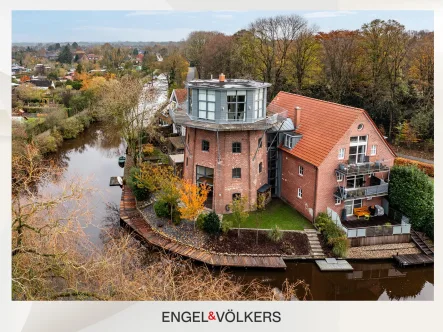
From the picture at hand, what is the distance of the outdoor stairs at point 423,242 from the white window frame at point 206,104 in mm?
11144

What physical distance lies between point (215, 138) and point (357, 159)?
7.29 meters

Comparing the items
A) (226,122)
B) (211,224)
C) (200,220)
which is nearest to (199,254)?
(211,224)

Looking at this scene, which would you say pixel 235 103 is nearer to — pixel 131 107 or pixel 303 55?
pixel 131 107

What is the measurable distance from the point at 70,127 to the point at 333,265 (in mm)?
27768

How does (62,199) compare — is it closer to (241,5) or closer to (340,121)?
(241,5)

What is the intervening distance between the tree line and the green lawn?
33.7ft

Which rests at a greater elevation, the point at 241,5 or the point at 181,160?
the point at 241,5

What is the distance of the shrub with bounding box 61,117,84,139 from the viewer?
35403 millimetres

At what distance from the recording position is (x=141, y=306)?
8.78m

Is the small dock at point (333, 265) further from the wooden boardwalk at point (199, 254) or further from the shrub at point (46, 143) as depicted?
the shrub at point (46, 143)

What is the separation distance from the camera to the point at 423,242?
60.0 feet

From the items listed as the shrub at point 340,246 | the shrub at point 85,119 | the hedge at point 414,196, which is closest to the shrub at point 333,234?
the shrub at point 340,246

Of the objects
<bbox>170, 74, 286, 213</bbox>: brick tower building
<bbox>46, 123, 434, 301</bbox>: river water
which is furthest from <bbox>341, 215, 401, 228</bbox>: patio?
<bbox>170, 74, 286, 213</bbox>: brick tower building
